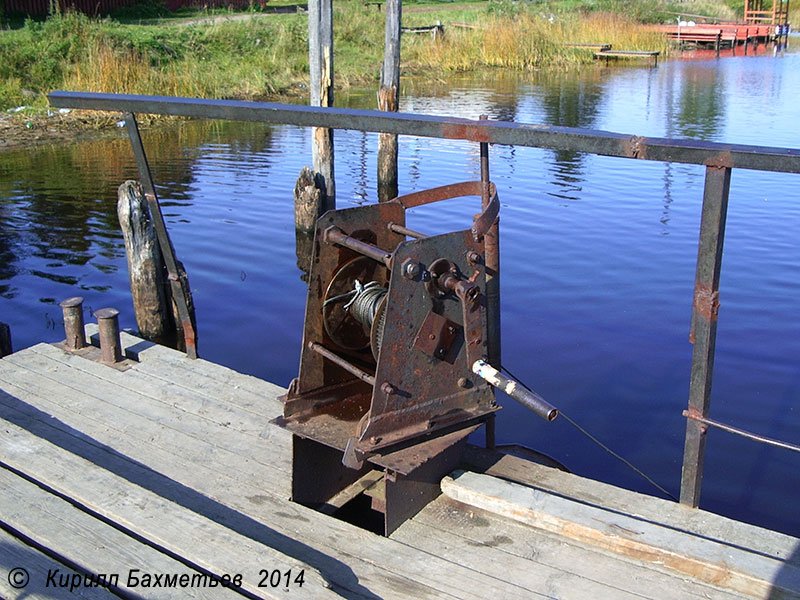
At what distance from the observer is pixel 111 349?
4.84 meters

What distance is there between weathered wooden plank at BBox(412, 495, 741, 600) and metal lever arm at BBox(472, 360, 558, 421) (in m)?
0.43

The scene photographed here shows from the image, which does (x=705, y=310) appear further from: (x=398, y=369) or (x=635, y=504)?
(x=398, y=369)

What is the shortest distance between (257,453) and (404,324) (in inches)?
45.4

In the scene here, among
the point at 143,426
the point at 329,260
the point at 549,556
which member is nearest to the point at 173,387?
the point at 143,426

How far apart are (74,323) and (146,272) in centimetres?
270

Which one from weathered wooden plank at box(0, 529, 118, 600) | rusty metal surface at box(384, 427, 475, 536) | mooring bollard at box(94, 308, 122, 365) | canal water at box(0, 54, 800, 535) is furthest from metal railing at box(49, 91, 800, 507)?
canal water at box(0, 54, 800, 535)

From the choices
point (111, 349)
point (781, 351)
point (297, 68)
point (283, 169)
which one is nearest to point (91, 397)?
point (111, 349)

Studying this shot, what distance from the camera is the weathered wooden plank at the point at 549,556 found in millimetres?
2678

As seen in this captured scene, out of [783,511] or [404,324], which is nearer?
[404,324]

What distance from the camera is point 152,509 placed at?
3.00 metres

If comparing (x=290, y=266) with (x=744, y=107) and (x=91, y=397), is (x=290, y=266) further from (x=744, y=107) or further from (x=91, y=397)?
(x=744, y=107)

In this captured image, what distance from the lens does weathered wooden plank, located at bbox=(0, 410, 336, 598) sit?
268 centimetres

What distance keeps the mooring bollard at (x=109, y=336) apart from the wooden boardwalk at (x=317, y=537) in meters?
1.05

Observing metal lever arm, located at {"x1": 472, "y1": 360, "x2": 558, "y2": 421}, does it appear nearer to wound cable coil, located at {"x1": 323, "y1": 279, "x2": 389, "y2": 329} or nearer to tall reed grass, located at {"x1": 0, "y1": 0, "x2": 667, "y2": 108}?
wound cable coil, located at {"x1": 323, "y1": 279, "x2": 389, "y2": 329}
